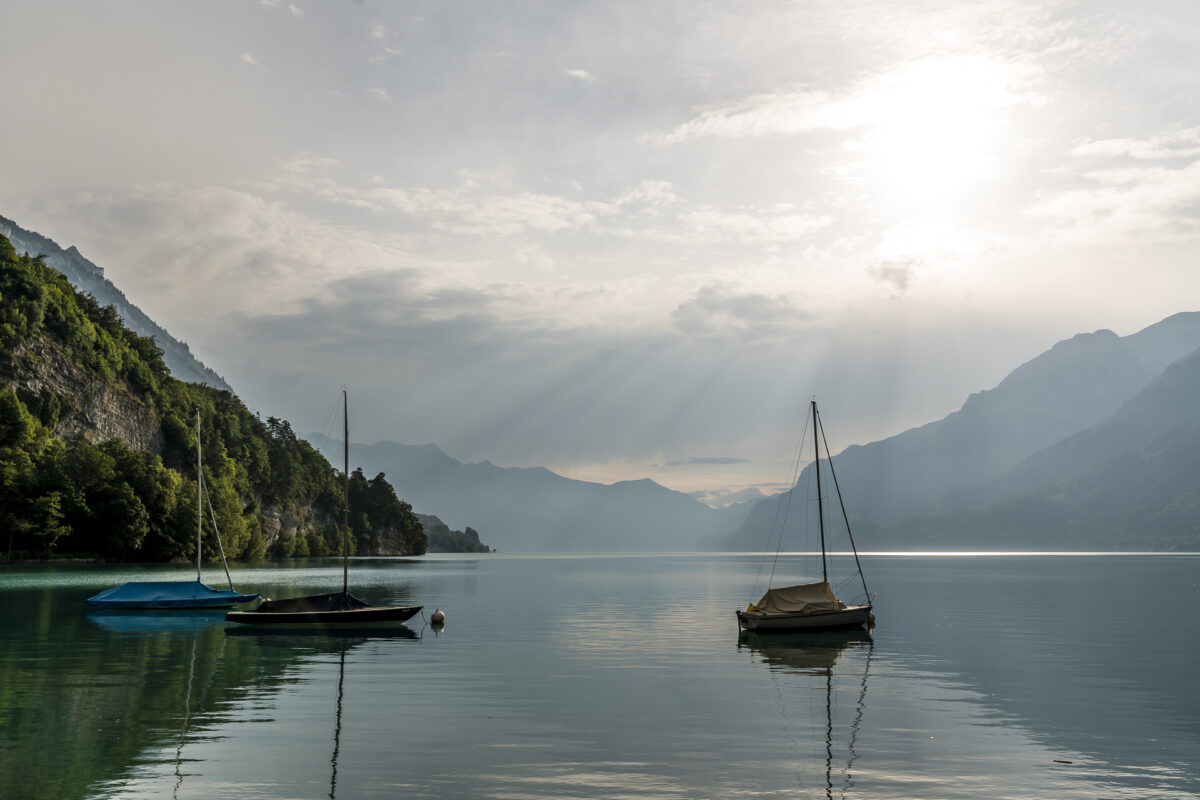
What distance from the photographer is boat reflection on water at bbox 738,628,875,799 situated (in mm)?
27062

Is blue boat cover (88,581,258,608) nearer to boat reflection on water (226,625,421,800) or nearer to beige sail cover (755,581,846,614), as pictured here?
boat reflection on water (226,625,421,800)

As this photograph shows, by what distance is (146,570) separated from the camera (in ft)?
455

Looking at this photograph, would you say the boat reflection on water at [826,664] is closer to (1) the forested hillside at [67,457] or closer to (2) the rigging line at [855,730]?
(2) the rigging line at [855,730]

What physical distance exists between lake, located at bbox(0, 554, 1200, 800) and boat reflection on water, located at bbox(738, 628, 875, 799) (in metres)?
0.20

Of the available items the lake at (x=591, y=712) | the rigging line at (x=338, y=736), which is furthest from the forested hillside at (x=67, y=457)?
the rigging line at (x=338, y=736)

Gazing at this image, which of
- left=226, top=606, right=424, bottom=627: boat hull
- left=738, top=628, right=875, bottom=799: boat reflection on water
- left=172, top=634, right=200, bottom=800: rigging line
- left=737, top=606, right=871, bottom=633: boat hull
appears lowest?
left=738, top=628, right=875, bottom=799: boat reflection on water

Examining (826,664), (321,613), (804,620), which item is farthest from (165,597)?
(826,664)

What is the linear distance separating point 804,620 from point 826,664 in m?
13.9

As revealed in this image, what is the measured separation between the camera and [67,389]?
180250 mm

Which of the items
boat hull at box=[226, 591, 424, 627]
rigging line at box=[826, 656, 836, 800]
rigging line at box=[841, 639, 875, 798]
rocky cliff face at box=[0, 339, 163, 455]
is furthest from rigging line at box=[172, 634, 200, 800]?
rocky cliff face at box=[0, 339, 163, 455]

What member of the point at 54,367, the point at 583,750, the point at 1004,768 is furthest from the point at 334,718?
the point at 54,367

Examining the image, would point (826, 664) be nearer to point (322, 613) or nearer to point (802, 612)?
point (802, 612)

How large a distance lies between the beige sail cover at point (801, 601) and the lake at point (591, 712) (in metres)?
2.34

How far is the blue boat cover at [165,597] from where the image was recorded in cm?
7281
